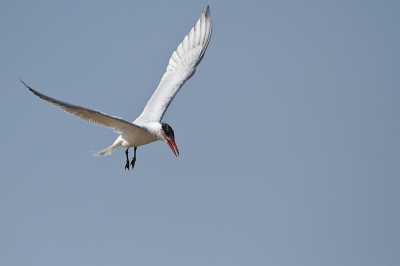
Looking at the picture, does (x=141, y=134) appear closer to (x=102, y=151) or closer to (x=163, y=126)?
(x=163, y=126)

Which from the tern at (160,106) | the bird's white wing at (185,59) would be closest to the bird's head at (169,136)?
the tern at (160,106)

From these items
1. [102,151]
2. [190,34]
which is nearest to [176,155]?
[102,151]

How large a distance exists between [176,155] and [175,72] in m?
4.63

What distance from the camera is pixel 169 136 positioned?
1714 centimetres

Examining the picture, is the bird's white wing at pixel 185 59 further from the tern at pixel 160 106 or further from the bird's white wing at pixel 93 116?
the bird's white wing at pixel 93 116

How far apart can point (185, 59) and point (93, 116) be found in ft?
19.5

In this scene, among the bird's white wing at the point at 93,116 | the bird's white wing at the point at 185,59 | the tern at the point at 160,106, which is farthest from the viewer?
the bird's white wing at the point at 185,59

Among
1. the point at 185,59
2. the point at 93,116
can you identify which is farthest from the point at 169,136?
the point at 185,59

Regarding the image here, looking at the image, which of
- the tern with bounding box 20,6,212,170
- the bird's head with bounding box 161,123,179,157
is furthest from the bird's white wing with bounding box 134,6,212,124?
the bird's head with bounding box 161,123,179,157

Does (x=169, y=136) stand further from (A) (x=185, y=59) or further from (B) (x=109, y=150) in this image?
(A) (x=185, y=59)

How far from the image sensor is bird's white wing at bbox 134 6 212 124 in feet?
67.0

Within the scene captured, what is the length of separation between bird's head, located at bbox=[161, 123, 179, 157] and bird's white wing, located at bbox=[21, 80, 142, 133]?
0.63 metres

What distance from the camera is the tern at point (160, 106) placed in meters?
16.1

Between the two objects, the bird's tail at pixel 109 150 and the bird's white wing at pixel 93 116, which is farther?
the bird's tail at pixel 109 150
